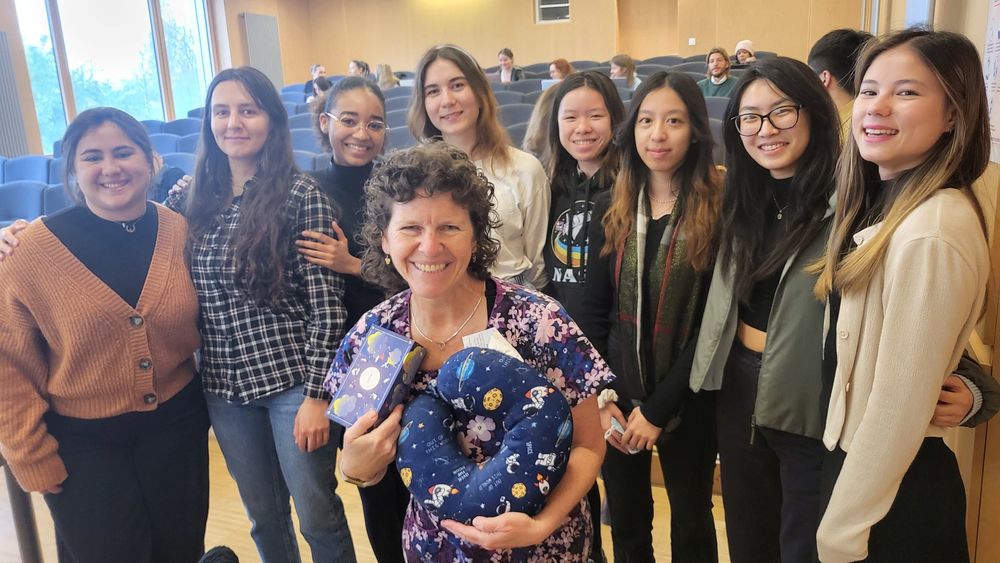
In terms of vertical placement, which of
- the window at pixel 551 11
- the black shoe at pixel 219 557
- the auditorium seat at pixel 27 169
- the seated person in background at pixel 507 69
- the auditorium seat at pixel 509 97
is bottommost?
the black shoe at pixel 219 557

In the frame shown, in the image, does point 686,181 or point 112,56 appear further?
point 112,56

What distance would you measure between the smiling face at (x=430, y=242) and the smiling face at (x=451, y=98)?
0.85m

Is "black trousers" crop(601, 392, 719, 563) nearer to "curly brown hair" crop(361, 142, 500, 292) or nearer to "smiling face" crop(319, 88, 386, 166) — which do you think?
"curly brown hair" crop(361, 142, 500, 292)

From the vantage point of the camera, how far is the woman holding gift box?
112 cm

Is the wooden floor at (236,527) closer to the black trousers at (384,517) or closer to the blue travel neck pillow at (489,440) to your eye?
the black trousers at (384,517)

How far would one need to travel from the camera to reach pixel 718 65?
657 centimetres

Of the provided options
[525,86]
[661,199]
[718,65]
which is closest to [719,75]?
[718,65]

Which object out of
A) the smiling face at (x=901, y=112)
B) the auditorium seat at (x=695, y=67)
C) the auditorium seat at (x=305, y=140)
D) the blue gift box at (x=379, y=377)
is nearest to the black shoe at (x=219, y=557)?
the blue gift box at (x=379, y=377)

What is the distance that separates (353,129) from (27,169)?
5384mm

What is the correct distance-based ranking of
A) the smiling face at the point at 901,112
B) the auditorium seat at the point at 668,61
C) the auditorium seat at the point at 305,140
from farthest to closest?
1. the auditorium seat at the point at 668,61
2. the auditorium seat at the point at 305,140
3. the smiling face at the point at 901,112

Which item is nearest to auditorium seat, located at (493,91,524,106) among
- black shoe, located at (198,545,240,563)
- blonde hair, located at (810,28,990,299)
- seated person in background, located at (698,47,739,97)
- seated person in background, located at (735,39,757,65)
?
seated person in background, located at (698,47,739,97)

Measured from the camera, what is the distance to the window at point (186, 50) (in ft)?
34.2

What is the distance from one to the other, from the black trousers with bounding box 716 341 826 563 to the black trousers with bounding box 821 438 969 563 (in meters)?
0.17

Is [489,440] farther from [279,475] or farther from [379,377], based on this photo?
[279,475]
